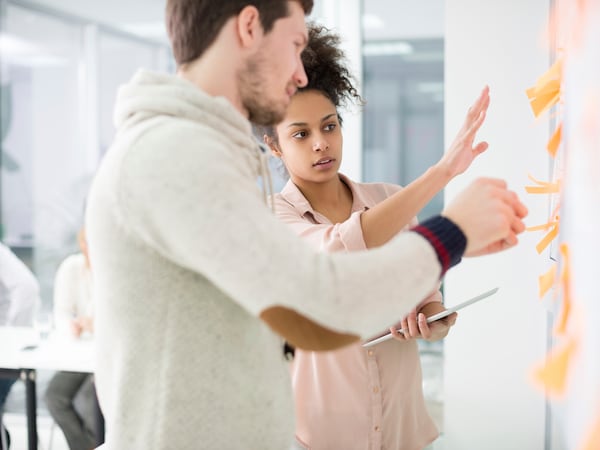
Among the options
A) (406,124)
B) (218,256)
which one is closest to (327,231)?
(218,256)

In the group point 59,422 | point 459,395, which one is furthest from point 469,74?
point 59,422

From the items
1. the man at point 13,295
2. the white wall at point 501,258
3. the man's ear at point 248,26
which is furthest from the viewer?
the man at point 13,295

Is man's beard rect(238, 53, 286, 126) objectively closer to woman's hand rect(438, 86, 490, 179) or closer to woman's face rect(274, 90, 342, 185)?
woman's hand rect(438, 86, 490, 179)

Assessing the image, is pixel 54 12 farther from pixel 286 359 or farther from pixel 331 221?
pixel 286 359

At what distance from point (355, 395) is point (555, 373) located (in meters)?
0.76

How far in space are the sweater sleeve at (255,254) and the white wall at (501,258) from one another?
1.92 metres

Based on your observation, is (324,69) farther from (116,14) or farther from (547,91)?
(116,14)

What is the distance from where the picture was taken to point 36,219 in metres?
3.68

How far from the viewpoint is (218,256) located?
70 cm

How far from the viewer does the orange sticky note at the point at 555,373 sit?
29.4 inches

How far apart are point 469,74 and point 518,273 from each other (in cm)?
79

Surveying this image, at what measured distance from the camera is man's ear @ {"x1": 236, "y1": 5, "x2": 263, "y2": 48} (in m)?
0.85

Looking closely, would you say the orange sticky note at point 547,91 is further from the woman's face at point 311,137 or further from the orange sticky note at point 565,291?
the woman's face at point 311,137

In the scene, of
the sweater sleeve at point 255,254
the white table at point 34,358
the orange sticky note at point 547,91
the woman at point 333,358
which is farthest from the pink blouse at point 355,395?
the white table at point 34,358
